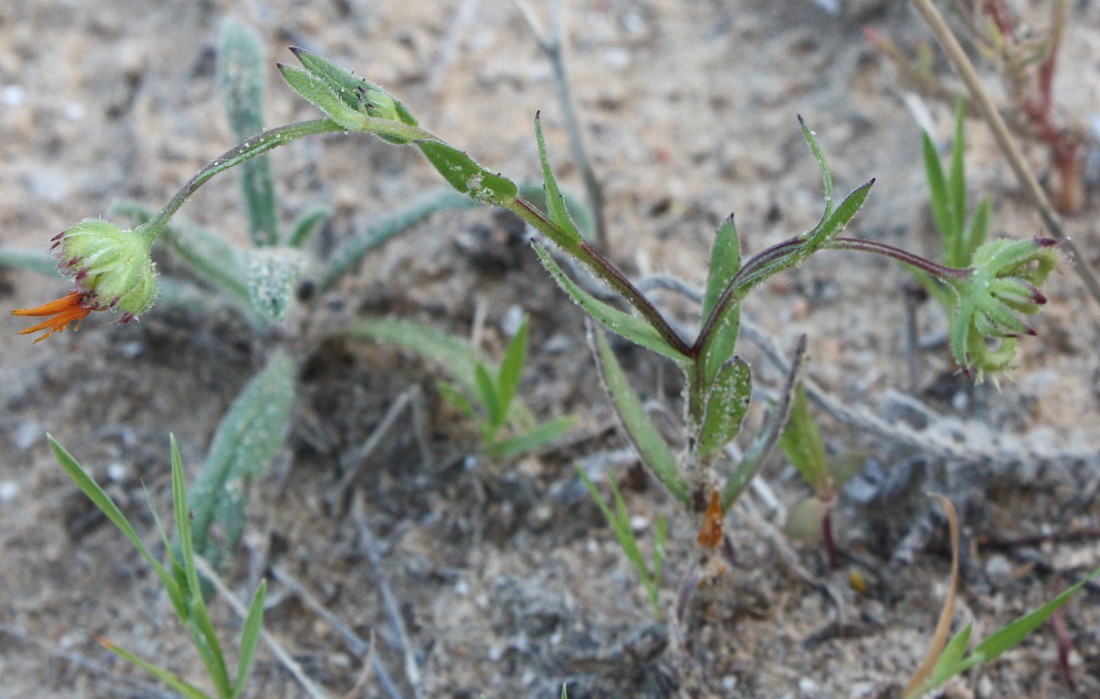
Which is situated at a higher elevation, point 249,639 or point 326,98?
point 326,98

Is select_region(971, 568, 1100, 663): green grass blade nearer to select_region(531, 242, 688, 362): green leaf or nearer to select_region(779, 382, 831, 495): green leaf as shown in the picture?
select_region(779, 382, 831, 495): green leaf

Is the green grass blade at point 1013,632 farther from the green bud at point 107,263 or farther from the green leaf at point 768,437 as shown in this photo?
the green bud at point 107,263

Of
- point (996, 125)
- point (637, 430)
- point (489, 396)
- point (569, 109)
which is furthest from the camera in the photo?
point (569, 109)

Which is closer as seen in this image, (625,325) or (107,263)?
(107,263)

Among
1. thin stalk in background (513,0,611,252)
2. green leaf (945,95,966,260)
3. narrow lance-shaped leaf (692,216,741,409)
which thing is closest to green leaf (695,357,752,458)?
narrow lance-shaped leaf (692,216,741,409)

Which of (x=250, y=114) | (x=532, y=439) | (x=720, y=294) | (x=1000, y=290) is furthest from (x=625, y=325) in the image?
(x=250, y=114)

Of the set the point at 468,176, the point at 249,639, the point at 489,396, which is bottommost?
the point at 249,639

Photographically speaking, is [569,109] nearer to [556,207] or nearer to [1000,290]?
[556,207]
